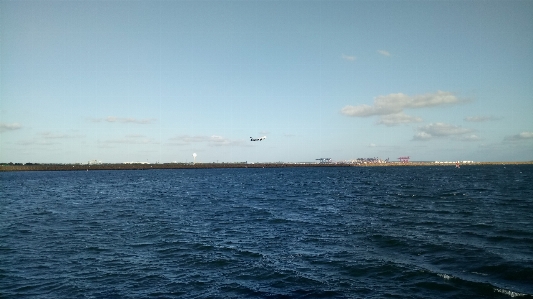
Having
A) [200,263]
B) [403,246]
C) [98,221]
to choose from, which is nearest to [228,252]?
[200,263]

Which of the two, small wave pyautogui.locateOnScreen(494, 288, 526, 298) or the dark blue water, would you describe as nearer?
small wave pyautogui.locateOnScreen(494, 288, 526, 298)

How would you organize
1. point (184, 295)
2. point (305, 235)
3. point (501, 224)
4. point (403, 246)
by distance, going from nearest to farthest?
1. point (184, 295)
2. point (403, 246)
3. point (305, 235)
4. point (501, 224)

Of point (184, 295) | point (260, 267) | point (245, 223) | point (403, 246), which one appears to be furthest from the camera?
point (245, 223)

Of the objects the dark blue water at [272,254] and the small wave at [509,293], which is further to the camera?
the dark blue water at [272,254]

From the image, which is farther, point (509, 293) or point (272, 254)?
point (272, 254)

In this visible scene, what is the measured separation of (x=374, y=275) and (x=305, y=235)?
31.1 ft

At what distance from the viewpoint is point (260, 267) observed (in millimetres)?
19000

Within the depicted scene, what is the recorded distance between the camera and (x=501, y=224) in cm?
2911

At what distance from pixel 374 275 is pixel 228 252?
8.99 meters

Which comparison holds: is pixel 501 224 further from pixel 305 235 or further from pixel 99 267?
pixel 99 267

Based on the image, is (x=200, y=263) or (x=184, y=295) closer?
(x=184, y=295)

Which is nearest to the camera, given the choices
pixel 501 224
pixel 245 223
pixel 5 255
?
pixel 5 255

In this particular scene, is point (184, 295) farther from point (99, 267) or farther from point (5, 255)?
point (5, 255)

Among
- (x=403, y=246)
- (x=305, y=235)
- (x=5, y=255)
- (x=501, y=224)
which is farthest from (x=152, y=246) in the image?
(x=501, y=224)
